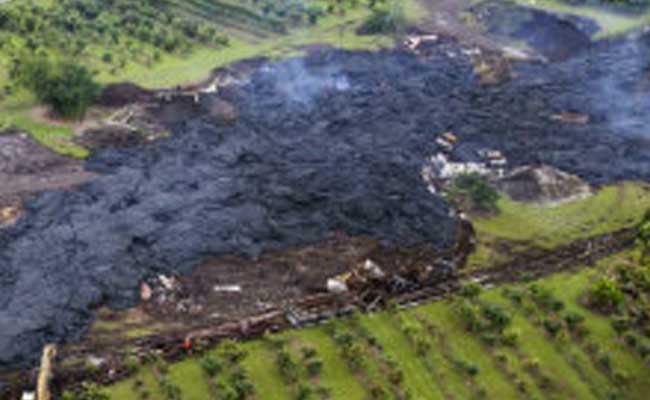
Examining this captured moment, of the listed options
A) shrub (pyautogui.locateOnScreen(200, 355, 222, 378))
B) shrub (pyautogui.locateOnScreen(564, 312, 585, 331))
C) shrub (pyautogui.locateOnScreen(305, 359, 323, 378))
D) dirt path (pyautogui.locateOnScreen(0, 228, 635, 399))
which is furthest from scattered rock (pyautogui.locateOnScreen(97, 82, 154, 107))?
shrub (pyautogui.locateOnScreen(564, 312, 585, 331))

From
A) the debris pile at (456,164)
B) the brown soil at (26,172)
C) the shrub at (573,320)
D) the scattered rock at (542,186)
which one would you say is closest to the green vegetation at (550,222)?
the scattered rock at (542,186)

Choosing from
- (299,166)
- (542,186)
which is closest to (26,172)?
(299,166)

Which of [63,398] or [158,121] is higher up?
[158,121]

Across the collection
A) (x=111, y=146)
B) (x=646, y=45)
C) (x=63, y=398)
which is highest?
(x=646, y=45)

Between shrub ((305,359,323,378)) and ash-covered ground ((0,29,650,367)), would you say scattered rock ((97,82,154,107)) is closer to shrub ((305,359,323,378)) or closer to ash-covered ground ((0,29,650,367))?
ash-covered ground ((0,29,650,367))

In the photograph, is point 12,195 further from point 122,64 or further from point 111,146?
point 122,64

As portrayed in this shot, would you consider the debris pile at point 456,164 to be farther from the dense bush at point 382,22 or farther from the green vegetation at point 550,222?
the dense bush at point 382,22

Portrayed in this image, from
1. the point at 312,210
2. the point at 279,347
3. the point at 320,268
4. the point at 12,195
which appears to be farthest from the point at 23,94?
the point at 279,347
